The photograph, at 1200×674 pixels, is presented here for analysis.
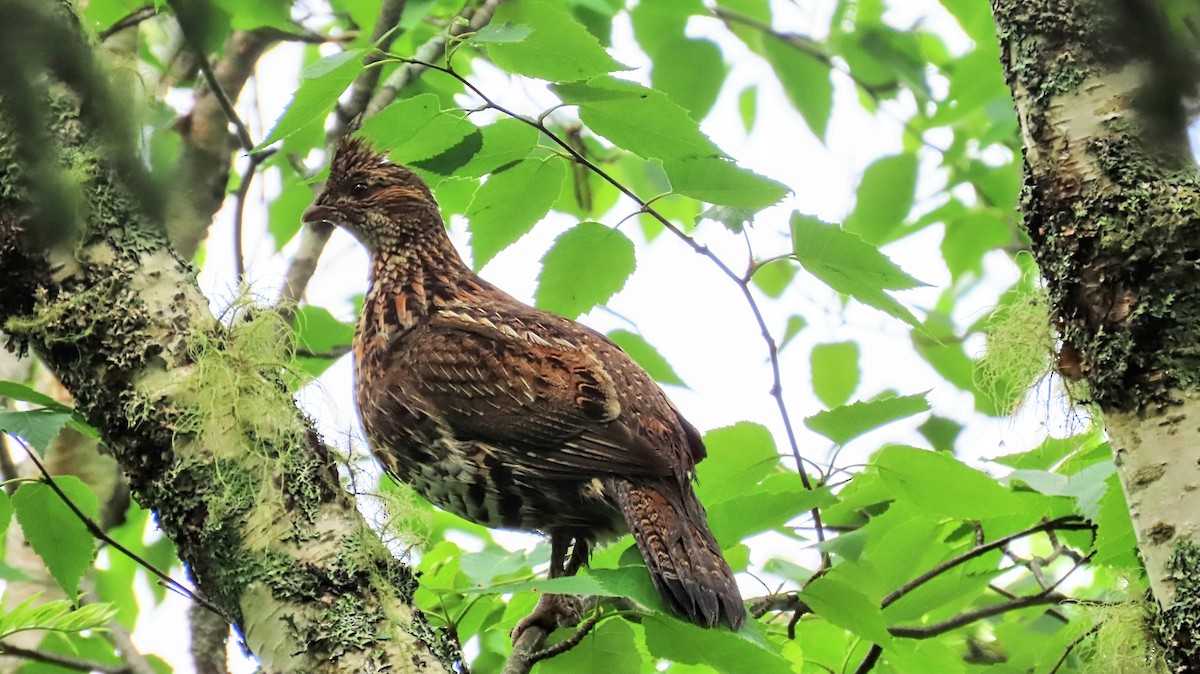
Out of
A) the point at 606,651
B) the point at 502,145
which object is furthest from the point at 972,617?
the point at 502,145

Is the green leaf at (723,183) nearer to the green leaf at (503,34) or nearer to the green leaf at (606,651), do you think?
the green leaf at (503,34)

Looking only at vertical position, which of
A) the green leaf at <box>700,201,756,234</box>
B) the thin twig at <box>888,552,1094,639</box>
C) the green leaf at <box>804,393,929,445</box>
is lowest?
the thin twig at <box>888,552,1094,639</box>

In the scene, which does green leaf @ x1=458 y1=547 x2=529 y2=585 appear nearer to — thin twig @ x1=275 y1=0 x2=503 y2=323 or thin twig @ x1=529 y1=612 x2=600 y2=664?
thin twig @ x1=529 y1=612 x2=600 y2=664

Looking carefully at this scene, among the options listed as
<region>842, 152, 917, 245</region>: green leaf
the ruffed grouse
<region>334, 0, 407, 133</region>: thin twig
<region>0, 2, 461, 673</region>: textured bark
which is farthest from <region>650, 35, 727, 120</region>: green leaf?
<region>0, 2, 461, 673</region>: textured bark

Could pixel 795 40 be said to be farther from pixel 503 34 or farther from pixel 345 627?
pixel 345 627

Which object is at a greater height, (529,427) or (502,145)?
(502,145)

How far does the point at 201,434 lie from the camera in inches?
83.6

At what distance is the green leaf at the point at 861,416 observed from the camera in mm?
2553

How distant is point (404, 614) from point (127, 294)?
0.81 meters

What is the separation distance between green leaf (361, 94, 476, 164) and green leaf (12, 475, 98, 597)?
106 cm

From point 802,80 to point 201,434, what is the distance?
2700 mm

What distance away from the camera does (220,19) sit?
1.70 m

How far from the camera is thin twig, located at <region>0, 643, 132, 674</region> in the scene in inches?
124

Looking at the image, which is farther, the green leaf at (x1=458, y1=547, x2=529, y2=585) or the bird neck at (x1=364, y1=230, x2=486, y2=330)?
the bird neck at (x1=364, y1=230, x2=486, y2=330)
